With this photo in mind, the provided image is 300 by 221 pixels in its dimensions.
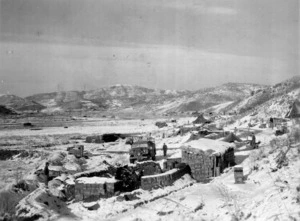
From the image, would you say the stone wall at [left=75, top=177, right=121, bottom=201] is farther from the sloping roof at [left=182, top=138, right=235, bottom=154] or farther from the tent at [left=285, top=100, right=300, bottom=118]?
the tent at [left=285, top=100, right=300, bottom=118]

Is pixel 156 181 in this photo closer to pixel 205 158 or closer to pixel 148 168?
pixel 148 168

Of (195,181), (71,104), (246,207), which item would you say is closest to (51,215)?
(246,207)

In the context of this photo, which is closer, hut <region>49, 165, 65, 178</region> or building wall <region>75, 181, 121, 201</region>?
building wall <region>75, 181, 121, 201</region>

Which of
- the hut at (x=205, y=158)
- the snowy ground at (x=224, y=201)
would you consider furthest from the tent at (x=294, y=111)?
the snowy ground at (x=224, y=201)

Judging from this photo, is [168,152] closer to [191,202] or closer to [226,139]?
[226,139]

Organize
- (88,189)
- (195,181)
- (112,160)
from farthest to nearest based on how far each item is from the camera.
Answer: (112,160), (195,181), (88,189)

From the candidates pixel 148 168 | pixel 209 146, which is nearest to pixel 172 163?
pixel 148 168

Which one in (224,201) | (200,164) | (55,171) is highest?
(224,201)

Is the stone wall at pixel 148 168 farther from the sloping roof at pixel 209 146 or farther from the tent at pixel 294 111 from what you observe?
the tent at pixel 294 111

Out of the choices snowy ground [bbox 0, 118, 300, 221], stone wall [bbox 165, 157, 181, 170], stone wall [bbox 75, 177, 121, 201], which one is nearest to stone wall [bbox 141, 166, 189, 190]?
snowy ground [bbox 0, 118, 300, 221]
